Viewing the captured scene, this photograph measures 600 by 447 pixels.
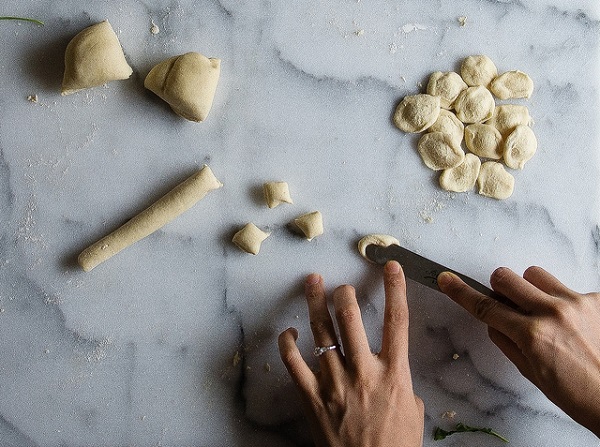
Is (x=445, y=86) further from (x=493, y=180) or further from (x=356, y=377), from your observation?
(x=356, y=377)

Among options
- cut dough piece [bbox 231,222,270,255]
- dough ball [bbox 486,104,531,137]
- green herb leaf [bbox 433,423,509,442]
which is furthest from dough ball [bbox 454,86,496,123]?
green herb leaf [bbox 433,423,509,442]

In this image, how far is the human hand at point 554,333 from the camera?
865 mm

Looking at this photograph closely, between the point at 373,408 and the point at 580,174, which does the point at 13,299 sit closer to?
the point at 373,408

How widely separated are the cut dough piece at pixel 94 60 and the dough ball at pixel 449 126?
0.42 m

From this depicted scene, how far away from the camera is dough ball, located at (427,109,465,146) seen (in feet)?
3.12

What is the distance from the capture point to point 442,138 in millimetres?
947

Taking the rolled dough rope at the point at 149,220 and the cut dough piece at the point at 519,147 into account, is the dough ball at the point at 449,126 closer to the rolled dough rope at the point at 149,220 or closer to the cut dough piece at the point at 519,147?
the cut dough piece at the point at 519,147

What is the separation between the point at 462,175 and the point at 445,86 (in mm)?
124

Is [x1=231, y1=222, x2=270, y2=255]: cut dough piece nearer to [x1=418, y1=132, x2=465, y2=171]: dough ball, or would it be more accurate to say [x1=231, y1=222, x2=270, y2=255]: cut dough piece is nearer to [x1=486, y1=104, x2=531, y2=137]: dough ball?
[x1=418, y1=132, x2=465, y2=171]: dough ball

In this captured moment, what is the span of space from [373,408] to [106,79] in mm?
536

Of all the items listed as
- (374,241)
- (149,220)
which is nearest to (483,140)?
(374,241)

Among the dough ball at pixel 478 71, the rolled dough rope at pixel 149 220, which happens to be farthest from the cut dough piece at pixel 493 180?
the rolled dough rope at pixel 149 220

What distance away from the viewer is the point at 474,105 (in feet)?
3.13

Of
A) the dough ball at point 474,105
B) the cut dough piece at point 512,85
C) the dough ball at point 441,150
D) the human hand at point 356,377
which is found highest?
the cut dough piece at point 512,85
